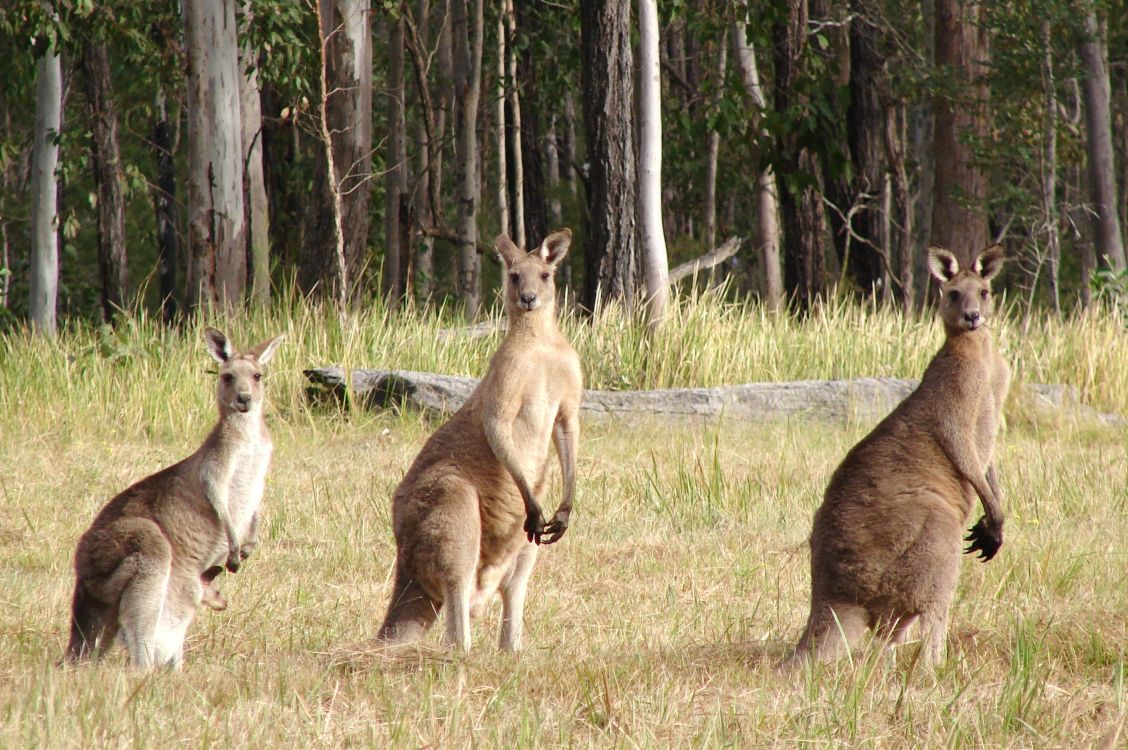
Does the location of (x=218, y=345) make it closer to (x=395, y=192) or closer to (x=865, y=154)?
(x=865, y=154)

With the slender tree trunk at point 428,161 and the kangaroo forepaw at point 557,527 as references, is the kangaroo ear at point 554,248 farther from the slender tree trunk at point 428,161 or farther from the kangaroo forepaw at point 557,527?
the slender tree trunk at point 428,161

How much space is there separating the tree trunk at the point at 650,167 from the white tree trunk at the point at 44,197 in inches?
363

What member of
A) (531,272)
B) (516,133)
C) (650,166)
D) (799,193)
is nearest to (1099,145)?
(799,193)

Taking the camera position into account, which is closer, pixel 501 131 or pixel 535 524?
pixel 535 524

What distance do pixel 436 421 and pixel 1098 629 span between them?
573 centimetres

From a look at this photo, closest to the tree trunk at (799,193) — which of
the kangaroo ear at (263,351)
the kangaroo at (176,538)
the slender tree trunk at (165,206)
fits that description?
the kangaroo ear at (263,351)

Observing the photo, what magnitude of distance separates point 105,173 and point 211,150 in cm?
955

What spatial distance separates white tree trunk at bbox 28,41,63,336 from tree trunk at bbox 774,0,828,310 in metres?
9.28

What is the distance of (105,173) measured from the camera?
66.8ft

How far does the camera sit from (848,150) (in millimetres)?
16547

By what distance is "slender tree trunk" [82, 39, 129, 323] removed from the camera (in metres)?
19.9

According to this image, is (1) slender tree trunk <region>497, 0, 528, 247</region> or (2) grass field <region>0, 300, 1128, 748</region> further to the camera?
(1) slender tree trunk <region>497, 0, 528, 247</region>

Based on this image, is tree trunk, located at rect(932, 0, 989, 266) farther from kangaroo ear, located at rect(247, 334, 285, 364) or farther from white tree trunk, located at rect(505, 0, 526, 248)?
kangaroo ear, located at rect(247, 334, 285, 364)

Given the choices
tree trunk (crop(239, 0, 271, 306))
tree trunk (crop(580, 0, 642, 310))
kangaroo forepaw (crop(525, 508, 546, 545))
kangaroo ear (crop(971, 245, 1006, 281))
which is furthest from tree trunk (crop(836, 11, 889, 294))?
kangaroo forepaw (crop(525, 508, 546, 545))
